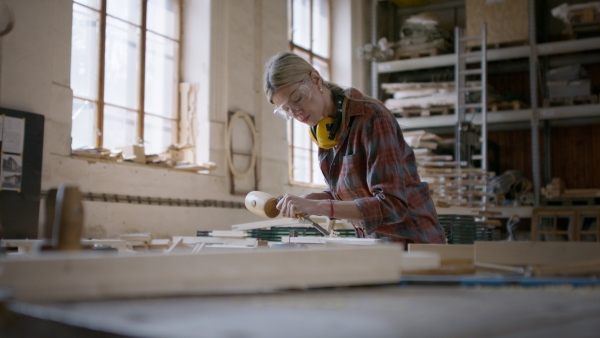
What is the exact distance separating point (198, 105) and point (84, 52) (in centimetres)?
182

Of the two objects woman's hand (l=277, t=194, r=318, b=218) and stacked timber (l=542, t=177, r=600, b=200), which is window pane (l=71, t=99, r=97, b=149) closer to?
woman's hand (l=277, t=194, r=318, b=218)

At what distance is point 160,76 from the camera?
27.2ft

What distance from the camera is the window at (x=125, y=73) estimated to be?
7059 millimetres

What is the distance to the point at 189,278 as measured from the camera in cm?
100

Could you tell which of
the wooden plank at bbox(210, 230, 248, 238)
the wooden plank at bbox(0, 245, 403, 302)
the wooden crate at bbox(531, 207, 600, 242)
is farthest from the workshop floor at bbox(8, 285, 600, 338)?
the wooden crate at bbox(531, 207, 600, 242)

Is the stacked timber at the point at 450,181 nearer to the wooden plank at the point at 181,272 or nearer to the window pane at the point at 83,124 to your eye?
the window pane at the point at 83,124

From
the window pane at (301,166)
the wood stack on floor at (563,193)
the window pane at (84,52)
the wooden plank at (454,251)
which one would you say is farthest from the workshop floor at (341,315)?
the wood stack on floor at (563,193)

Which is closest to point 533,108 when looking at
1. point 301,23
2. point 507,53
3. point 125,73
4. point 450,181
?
point 507,53

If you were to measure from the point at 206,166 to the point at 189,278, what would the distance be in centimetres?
717

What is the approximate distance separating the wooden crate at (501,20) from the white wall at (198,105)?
3719mm

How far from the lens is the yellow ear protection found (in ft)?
10.0

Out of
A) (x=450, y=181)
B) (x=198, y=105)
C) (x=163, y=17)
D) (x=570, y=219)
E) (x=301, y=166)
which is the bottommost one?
(x=570, y=219)

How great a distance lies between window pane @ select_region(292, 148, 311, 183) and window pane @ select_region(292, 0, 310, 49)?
1.99 m

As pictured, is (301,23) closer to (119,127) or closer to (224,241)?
(119,127)
